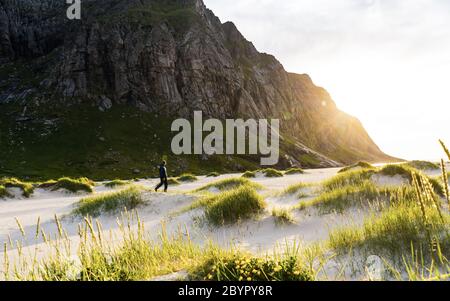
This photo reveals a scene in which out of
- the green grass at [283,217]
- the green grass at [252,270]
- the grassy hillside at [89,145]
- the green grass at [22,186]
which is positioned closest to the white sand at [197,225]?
the green grass at [283,217]

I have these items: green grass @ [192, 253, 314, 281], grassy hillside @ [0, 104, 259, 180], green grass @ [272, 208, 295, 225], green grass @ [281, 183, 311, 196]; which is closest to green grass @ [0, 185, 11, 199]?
green grass @ [281, 183, 311, 196]

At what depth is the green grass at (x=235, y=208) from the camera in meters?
12.2

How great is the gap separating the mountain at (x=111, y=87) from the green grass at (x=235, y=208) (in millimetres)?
69749

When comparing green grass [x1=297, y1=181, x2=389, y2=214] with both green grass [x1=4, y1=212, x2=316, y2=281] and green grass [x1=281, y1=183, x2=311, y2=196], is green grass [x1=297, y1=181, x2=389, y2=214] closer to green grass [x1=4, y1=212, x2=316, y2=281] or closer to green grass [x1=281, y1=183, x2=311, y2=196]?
green grass [x1=281, y1=183, x2=311, y2=196]

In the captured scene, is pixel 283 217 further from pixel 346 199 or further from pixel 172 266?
pixel 172 266

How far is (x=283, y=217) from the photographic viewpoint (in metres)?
11.5

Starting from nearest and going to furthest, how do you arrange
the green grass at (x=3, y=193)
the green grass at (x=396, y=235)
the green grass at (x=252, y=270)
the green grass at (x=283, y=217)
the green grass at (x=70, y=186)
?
the green grass at (x=252, y=270), the green grass at (x=396, y=235), the green grass at (x=283, y=217), the green grass at (x=3, y=193), the green grass at (x=70, y=186)

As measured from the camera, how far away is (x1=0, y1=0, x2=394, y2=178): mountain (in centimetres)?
9250

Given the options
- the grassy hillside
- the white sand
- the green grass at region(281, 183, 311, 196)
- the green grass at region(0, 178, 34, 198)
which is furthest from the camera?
A: the grassy hillside

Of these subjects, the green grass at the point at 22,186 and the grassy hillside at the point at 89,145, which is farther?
the grassy hillside at the point at 89,145

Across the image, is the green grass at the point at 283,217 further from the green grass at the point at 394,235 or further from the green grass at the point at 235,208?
the green grass at the point at 394,235

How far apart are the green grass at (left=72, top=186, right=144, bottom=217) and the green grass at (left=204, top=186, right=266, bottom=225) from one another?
5.83 meters

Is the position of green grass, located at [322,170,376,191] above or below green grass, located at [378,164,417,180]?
below
